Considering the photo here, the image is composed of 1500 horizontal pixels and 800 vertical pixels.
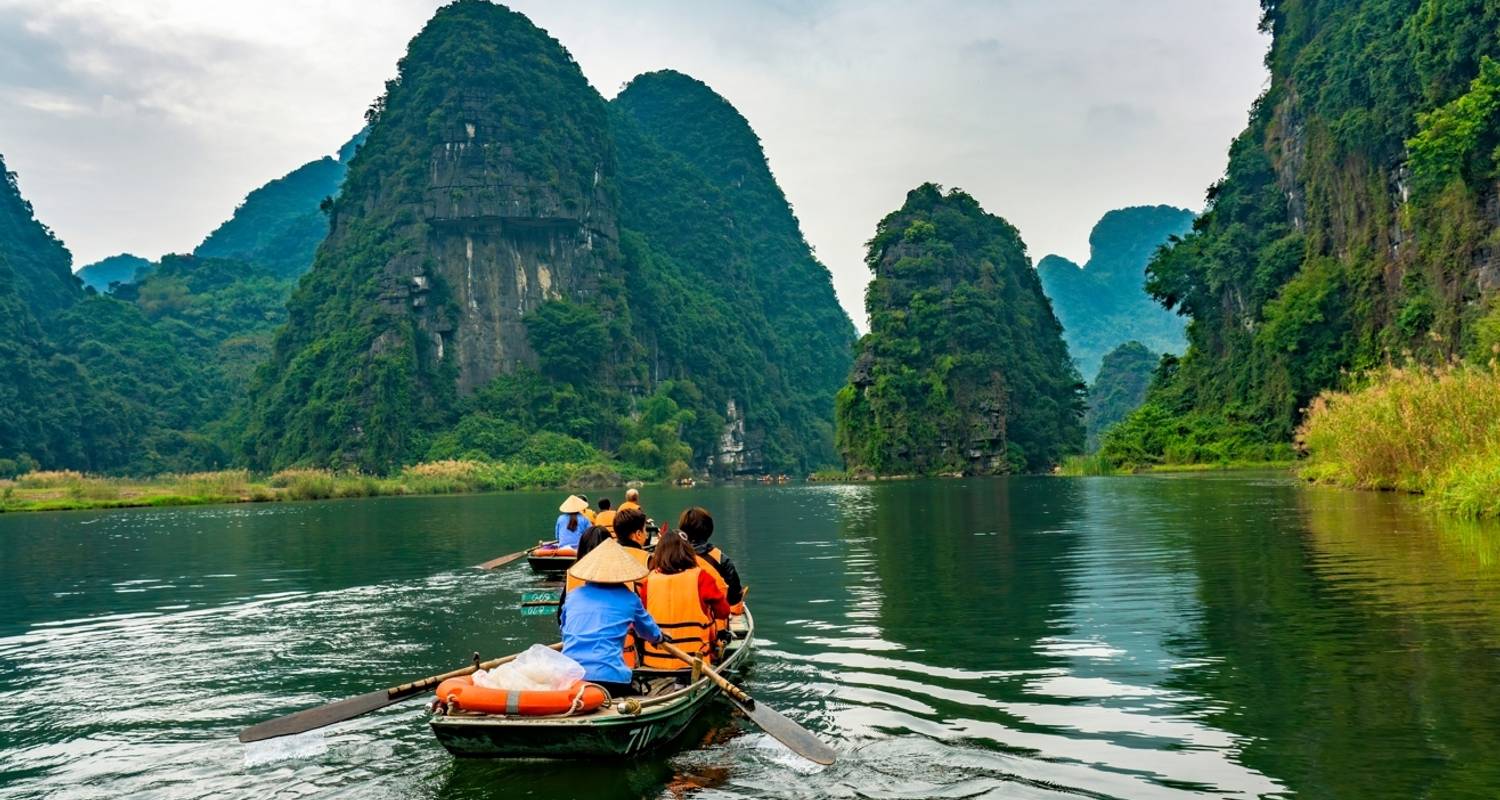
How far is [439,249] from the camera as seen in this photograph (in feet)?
339

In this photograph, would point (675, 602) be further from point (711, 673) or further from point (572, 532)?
point (572, 532)

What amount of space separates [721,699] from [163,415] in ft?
339

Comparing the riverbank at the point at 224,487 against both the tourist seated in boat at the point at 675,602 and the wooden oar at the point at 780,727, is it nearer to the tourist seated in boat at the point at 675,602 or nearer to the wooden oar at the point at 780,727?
the tourist seated in boat at the point at 675,602

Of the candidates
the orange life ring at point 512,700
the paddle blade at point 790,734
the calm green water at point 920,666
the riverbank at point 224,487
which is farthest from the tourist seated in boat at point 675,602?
the riverbank at point 224,487

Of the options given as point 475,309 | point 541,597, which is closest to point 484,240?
point 475,309

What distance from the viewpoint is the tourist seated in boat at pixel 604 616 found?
8594mm

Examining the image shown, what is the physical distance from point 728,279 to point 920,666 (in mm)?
141948

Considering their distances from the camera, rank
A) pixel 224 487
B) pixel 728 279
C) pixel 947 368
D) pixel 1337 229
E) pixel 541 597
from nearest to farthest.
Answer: pixel 541 597 < pixel 224 487 < pixel 1337 229 < pixel 947 368 < pixel 728 279

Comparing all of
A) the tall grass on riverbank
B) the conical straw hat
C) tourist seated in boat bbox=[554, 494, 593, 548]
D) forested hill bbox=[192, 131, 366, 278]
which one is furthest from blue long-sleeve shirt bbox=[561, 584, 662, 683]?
forested hill bbox=[192, 131, 366, 278]

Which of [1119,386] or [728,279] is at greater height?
[728,279]

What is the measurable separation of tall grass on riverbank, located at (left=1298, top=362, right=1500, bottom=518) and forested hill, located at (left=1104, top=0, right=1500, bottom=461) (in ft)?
22.7

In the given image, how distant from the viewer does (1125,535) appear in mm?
23719

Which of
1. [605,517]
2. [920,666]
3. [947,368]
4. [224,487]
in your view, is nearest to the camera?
[920,666]

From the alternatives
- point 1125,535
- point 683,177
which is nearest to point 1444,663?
point 1125,535
